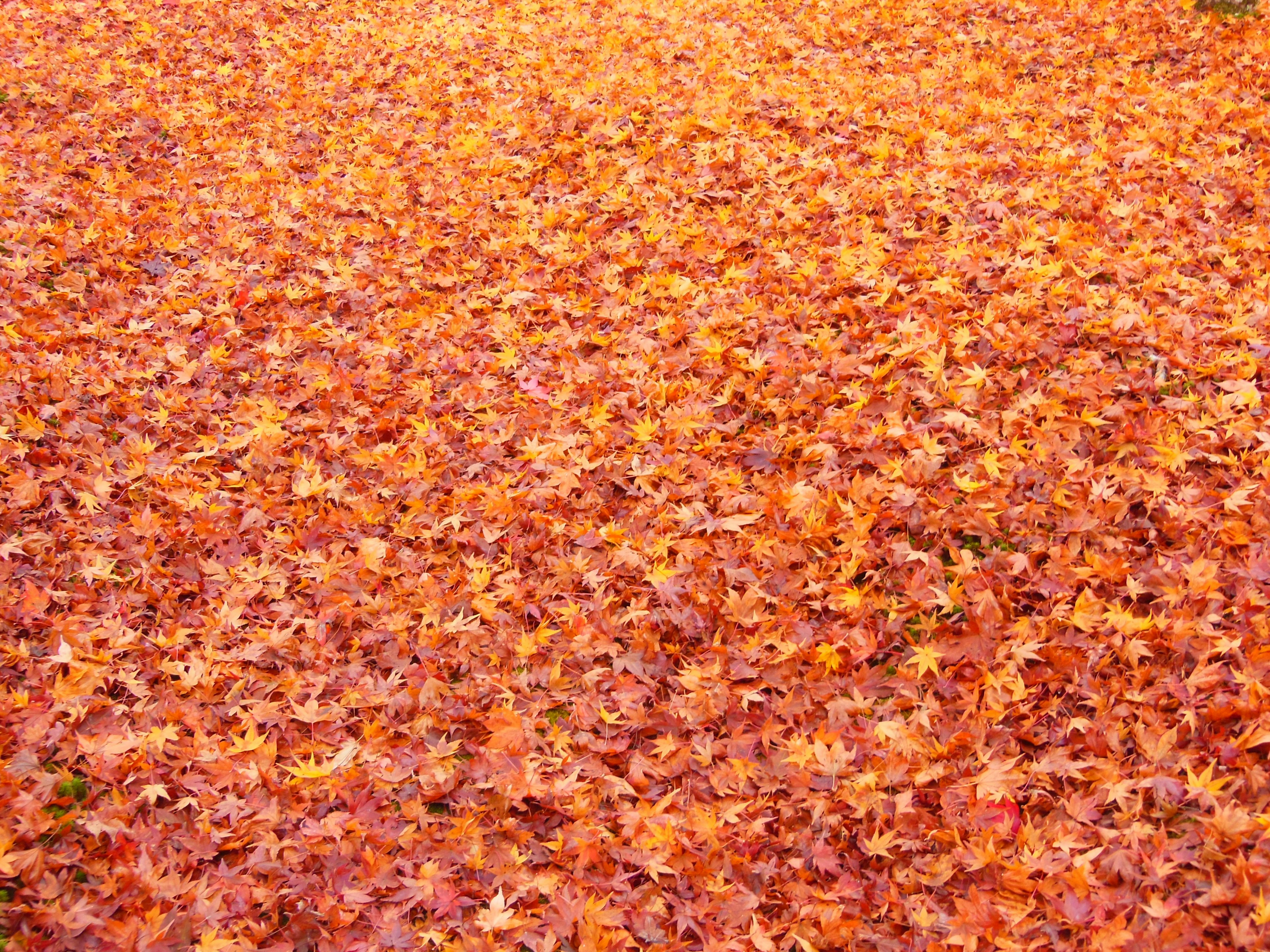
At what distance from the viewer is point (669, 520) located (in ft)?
10.3

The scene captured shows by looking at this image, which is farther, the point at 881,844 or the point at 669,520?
the point at 669,520

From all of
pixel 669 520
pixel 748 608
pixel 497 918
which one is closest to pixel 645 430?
pixel 669 520

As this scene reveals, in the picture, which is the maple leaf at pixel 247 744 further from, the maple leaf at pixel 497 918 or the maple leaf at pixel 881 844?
the maple leaf at pixel 881 844

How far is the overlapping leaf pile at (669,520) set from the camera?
7.36 ft

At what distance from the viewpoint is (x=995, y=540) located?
2.84 m


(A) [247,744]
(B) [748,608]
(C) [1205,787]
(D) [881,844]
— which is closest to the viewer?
(C) [1205,787]

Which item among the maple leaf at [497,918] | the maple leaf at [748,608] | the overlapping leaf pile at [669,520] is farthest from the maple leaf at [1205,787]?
the maple leaf at [497,918]

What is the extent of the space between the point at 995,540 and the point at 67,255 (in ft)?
17.8

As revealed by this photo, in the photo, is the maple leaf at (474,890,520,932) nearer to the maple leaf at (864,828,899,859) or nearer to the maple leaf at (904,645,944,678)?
the maple leaf at (864,828,899,859)

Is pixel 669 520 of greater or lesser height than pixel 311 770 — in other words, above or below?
above

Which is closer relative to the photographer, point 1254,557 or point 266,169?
point 1254,557

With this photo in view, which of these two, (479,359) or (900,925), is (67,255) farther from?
(900,925)

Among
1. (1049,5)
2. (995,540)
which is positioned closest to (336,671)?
(995,540)

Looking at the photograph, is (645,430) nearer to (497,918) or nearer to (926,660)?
(926,660)
